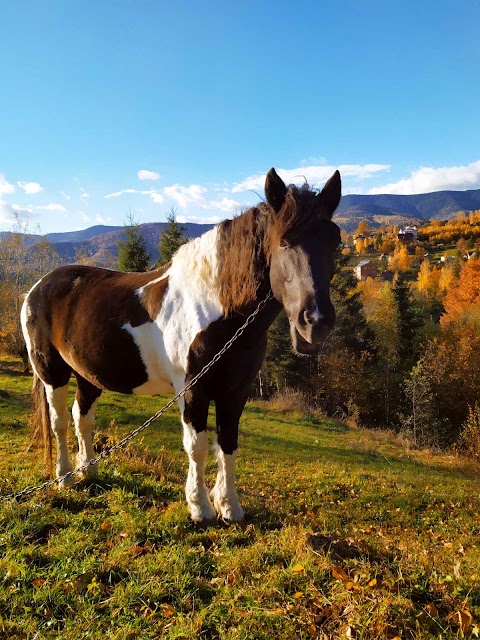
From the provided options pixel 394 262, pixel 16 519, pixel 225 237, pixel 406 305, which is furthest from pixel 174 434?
pixel 394 262

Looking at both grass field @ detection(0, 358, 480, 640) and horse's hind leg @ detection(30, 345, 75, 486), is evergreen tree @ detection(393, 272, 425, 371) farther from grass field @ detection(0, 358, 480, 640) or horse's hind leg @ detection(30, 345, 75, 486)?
horse's hind leg @ detection(30, 345, 75, 486)

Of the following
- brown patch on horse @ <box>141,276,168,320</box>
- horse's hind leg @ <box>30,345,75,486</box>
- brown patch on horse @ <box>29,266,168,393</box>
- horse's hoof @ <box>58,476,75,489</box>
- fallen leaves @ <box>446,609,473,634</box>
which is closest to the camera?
fallen leaves @ <box>446,609,473,634</box>

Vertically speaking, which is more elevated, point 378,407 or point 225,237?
point 225,237

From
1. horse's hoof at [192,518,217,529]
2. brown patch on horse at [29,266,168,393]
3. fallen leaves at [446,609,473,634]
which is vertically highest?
brown patch on horse at [29,266,168,393]

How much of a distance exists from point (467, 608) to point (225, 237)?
306 cm

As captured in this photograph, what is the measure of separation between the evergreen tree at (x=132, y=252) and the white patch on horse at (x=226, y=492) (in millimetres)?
20975

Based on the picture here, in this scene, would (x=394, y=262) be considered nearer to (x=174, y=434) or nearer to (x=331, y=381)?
(x=331, y=381)

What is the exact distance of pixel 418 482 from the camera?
9344 mm

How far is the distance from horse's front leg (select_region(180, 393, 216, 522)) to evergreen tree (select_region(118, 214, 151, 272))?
21.1m

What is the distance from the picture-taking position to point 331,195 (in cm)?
296

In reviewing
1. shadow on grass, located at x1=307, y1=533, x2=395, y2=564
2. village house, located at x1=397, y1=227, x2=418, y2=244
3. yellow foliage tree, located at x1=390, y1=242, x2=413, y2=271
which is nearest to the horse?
shadow on grass, located at x1=307, y1=533, x2=395, y2=564

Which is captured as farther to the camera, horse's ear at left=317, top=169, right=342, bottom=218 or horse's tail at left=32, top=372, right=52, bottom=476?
horse's tail at left=32, top=372, right=52, bottom=476

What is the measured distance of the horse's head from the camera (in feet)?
8.39

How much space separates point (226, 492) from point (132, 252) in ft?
72.6
